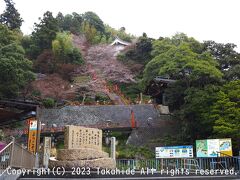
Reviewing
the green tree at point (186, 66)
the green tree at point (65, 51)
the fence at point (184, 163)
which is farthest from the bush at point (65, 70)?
the fence at point (184, 163)

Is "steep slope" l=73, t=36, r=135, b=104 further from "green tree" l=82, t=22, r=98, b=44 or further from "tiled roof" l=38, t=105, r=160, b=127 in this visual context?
"green tree" l=82, t=22, r=98, b=44

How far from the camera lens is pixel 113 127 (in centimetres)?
2852

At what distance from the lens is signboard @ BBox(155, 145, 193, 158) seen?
18391 mm

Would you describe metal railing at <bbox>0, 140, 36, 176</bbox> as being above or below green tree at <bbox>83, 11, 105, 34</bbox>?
below

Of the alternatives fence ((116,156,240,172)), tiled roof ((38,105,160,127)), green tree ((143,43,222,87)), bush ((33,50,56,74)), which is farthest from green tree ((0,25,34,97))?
fence ((116,156,240,172))

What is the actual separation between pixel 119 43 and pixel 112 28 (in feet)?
72.0

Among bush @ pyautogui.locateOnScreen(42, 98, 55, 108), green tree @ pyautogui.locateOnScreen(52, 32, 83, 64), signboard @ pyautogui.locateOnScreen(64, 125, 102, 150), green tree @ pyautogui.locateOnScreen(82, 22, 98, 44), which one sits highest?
green tree @ pyautogui.locateOnScreen(82, 22, 98, 44)

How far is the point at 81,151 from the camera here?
10055 millimetres

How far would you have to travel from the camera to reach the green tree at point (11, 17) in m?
53.0

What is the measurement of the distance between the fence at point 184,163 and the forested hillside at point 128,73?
3.50 meters

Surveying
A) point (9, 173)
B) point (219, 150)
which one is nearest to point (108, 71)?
point (219, 150)

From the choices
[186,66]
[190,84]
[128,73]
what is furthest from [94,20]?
[190,84]

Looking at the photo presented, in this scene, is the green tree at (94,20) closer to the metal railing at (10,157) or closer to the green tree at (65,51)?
the green tree at (65,51)

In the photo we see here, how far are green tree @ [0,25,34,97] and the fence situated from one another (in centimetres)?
1499
